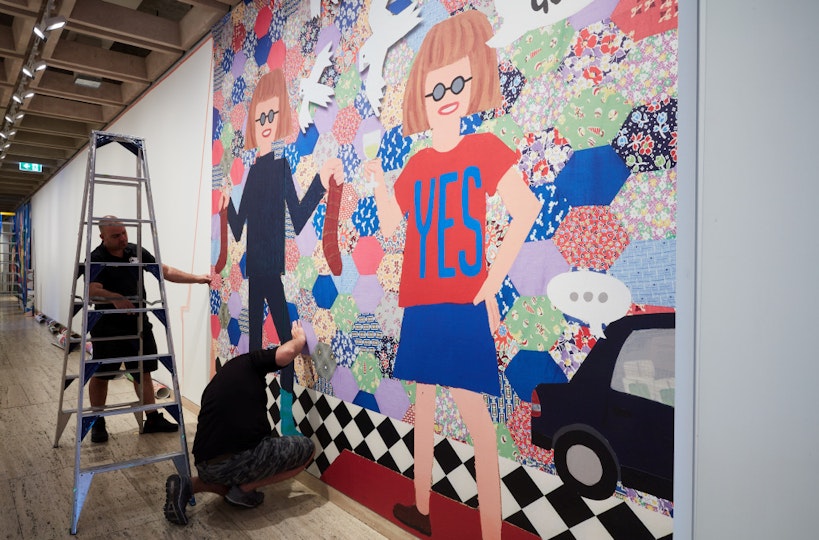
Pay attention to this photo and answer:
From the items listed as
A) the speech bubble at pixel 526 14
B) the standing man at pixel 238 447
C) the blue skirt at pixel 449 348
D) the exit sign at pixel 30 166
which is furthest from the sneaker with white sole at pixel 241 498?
the exit sign at pixel 30 166

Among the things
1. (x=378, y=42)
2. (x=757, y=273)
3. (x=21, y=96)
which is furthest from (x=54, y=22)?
(x=757, y=273)

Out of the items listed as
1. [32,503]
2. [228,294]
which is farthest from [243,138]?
[32,503]

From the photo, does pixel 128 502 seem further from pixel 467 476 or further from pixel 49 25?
pixel 49 25

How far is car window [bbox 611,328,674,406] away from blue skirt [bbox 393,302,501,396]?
43 centimetres

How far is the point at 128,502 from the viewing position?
2348mm

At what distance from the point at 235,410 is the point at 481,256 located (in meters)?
1.40

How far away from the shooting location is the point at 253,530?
2.11 m

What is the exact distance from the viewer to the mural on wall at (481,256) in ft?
4.29

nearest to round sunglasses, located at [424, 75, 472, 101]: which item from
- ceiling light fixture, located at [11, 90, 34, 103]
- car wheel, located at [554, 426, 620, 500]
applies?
car wheel, located at [554, 426, 620, 500]

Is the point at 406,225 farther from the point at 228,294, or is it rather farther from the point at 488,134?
the point at 228,294

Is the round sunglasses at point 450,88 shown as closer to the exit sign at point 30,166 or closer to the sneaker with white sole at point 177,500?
the sneaker with white sole at point 177,500

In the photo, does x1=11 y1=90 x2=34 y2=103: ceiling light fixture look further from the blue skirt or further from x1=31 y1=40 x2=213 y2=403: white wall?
the blue skirt

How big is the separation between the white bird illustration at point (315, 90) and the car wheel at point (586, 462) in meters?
1.83

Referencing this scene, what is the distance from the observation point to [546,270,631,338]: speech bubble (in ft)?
4.39
